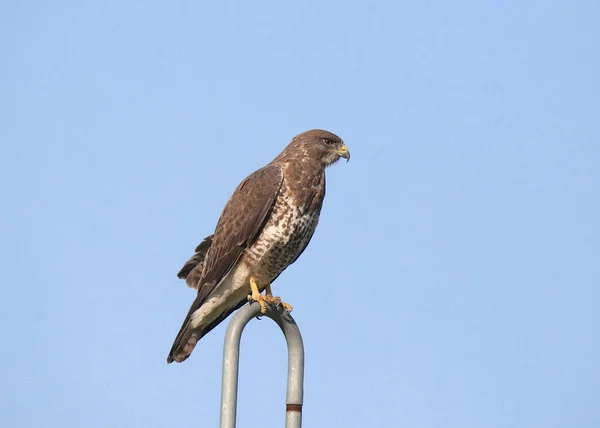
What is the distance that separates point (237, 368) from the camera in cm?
461

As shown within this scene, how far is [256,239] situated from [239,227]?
16cm

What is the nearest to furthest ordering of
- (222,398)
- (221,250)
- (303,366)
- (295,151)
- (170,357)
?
(222,398) < (303,366) < (170,357) < (221,250) < (295,151)

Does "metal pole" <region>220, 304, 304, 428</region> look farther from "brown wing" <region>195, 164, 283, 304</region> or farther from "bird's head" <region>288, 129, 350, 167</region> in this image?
"bird's head" <region>288, 129, 350, 167</region>

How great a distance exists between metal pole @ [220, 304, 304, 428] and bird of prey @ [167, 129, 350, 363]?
6.09 feet

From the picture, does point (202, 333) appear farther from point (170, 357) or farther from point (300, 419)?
point (300, 419)

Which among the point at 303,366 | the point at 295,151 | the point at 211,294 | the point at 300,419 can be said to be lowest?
the point at 300,419

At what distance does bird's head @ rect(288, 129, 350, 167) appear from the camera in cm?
780

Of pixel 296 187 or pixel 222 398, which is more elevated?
pixel 296 187

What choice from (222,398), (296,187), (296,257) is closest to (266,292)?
→ (296,257)

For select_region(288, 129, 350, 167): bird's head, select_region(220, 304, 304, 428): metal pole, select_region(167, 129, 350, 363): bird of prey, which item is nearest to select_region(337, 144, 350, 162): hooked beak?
select_region(288, 129, 350, 167): bird's head

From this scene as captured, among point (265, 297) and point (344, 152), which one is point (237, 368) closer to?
point (265, 297)

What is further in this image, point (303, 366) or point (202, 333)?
point (202, 333)

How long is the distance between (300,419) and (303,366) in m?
0.31

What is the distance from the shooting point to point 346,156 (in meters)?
7.99
